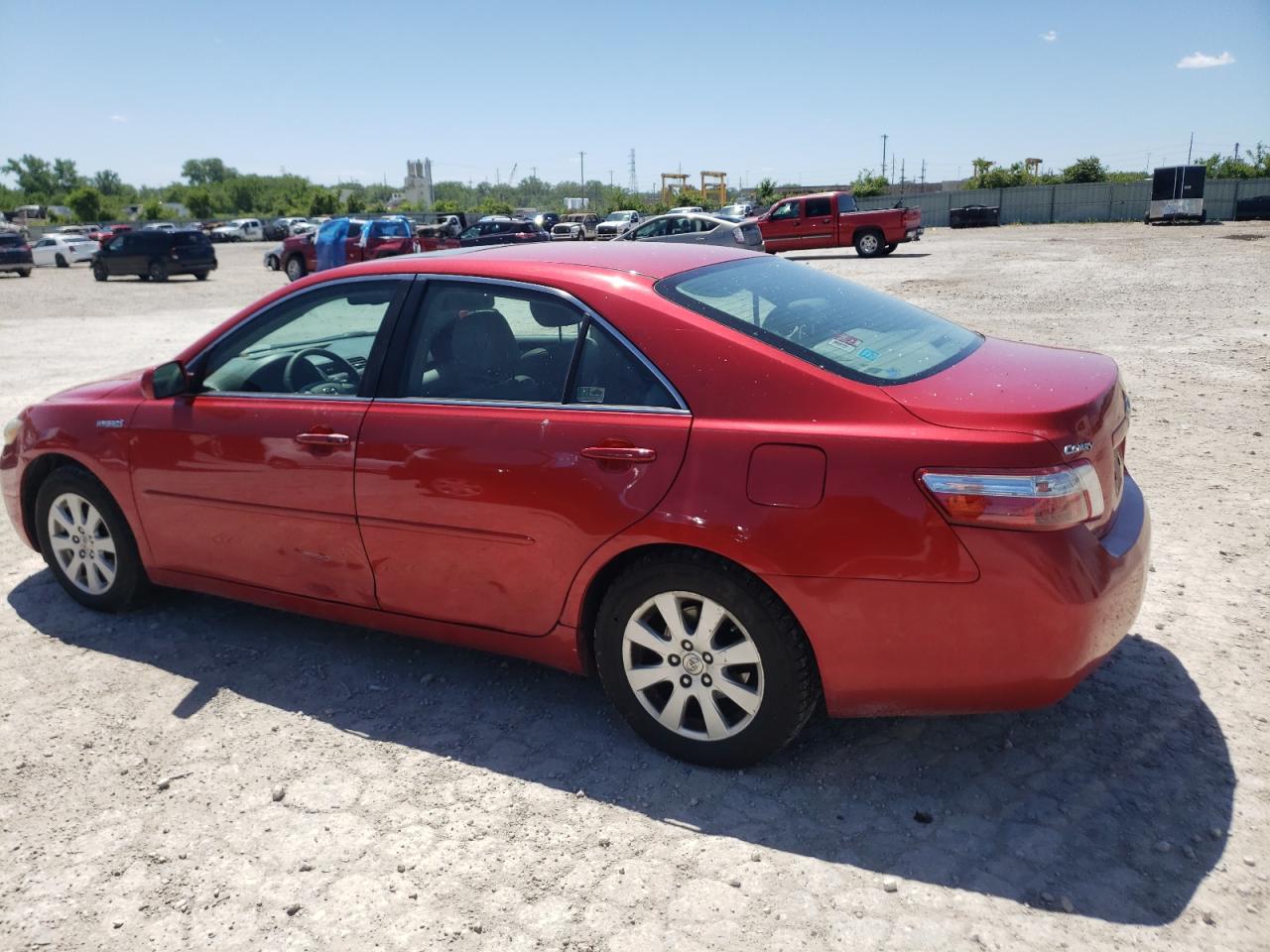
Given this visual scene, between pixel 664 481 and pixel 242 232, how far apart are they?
69.7 metres

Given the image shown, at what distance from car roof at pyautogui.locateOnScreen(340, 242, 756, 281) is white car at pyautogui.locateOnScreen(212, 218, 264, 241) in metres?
67.9

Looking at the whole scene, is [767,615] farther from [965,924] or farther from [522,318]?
[522,318]

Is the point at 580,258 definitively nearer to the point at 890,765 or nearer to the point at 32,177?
the point at 890,765

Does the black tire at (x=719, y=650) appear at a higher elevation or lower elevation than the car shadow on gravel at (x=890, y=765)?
higher

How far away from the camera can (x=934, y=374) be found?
119 inches

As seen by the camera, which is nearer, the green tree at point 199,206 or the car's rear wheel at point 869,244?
the car's rear wheel at point 869,244

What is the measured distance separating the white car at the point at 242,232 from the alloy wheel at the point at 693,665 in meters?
69.2

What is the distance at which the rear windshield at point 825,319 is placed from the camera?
3002 millimetres

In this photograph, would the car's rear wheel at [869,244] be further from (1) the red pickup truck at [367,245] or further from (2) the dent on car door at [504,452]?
(2) the dent on car door at [504,452]

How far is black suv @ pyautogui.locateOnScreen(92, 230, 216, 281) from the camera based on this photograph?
29.6 meters

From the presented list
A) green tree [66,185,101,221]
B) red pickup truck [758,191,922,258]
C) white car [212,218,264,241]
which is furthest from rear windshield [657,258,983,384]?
green tree [66,185,101,221]

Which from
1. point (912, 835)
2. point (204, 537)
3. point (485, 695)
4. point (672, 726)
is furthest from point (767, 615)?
point (204, 537)

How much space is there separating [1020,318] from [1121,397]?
1097 centimetres

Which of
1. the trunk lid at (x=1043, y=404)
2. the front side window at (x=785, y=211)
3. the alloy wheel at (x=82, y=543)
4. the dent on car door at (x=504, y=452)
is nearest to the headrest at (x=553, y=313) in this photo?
the dent on car door at (x=504, y=452)
